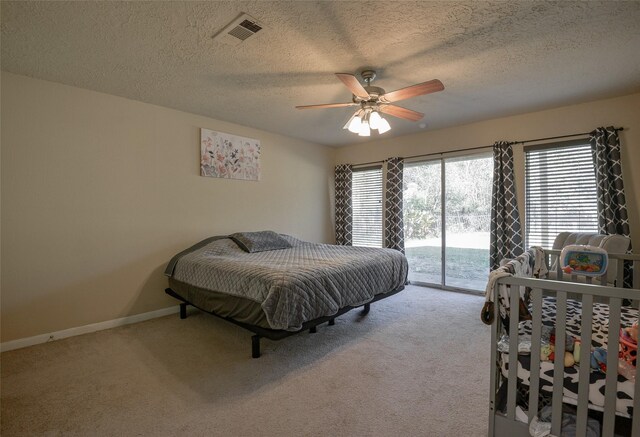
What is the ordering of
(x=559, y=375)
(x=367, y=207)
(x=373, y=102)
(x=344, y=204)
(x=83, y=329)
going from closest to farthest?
1. (x=559, y=375)
2. (x=373, y=102)
3. (x=83, y=329)
4. (x=367, y=207)
5. (x=344, y=204)

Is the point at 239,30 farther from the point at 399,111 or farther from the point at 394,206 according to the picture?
the point at 394,206

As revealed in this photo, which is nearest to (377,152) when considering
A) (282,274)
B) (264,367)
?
(282,274)

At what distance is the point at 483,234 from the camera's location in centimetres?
430

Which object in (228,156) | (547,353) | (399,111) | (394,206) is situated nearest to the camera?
(547,353)

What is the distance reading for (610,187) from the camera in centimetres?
326

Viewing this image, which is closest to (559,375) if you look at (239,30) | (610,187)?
(239,30)

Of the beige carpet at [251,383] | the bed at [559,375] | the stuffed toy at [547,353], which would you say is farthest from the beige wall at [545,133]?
the stuffed toy at [547,353]

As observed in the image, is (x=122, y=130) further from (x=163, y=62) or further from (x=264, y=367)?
(x=264, y=367)

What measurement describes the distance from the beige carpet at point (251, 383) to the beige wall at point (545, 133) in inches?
88.5

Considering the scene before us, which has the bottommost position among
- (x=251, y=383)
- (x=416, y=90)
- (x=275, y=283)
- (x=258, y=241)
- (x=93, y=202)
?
(x=251, y=383)

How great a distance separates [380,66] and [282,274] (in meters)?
1.94

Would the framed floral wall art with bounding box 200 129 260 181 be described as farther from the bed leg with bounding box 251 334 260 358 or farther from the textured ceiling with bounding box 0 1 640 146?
the bed leg with bounding box 251 334 260 358

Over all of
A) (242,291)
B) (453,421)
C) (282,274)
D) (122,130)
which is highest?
(122,130)

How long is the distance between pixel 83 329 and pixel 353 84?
136 inches
